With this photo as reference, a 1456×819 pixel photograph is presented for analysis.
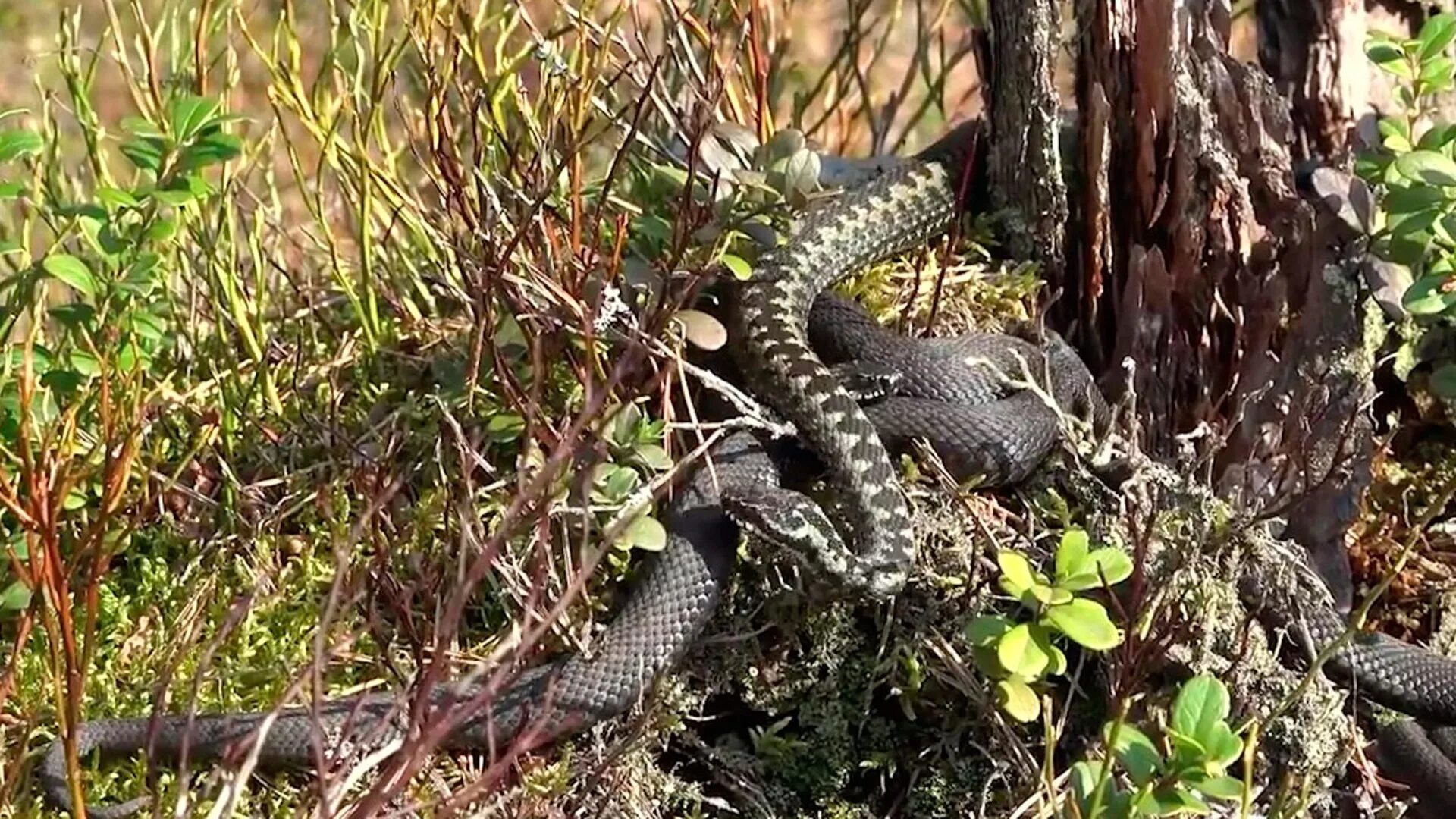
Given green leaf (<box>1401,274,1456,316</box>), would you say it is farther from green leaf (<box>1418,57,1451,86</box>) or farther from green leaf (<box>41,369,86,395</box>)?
green leaf (<box>41,369,86,395</box>)

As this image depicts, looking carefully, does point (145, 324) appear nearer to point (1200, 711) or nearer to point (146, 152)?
point (146, 152)

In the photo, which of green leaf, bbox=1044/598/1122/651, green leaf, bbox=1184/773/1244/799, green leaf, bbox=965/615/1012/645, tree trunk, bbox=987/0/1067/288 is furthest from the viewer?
tree trunk, bbox=987/0/1067/288

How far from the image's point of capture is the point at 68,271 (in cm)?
445

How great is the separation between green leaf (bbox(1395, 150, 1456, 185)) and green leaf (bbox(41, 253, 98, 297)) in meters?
3.69

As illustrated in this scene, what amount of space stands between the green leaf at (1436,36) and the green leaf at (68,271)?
152 inches

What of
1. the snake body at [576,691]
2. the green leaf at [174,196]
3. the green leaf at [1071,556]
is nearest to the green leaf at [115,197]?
the green leaf at [174,196]

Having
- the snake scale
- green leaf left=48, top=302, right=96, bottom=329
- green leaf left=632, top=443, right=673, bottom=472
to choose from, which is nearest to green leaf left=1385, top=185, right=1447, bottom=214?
the snake scale

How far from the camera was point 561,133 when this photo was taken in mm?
5363

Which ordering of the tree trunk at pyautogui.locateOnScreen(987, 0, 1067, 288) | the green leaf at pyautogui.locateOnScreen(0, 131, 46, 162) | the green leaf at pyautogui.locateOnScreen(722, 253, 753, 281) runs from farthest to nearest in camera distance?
1. the tree trunk at pyautogui.locateOnScreen(987, 0, 1067, 288)
2. the green leaf at pyautogui.locateOnScreen(722, 253, 753, 281)
3. the green leaf at pyautogui.locateOnScreen(0, 131, 46, 162)

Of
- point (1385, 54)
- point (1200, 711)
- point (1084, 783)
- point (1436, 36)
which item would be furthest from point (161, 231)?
point (1436, 36)

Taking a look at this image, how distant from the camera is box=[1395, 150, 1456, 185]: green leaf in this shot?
15.2 ft

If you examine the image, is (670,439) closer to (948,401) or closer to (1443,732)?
(948,401)

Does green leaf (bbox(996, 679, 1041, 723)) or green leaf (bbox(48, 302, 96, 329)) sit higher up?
green leaf (bbox(48, 302, 96, 329))

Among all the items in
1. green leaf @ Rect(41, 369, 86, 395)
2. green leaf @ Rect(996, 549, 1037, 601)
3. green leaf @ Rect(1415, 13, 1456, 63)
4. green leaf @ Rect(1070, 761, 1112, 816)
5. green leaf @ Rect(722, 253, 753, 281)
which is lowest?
green leaf @ Rect(1070, 761, 1112, 816)
